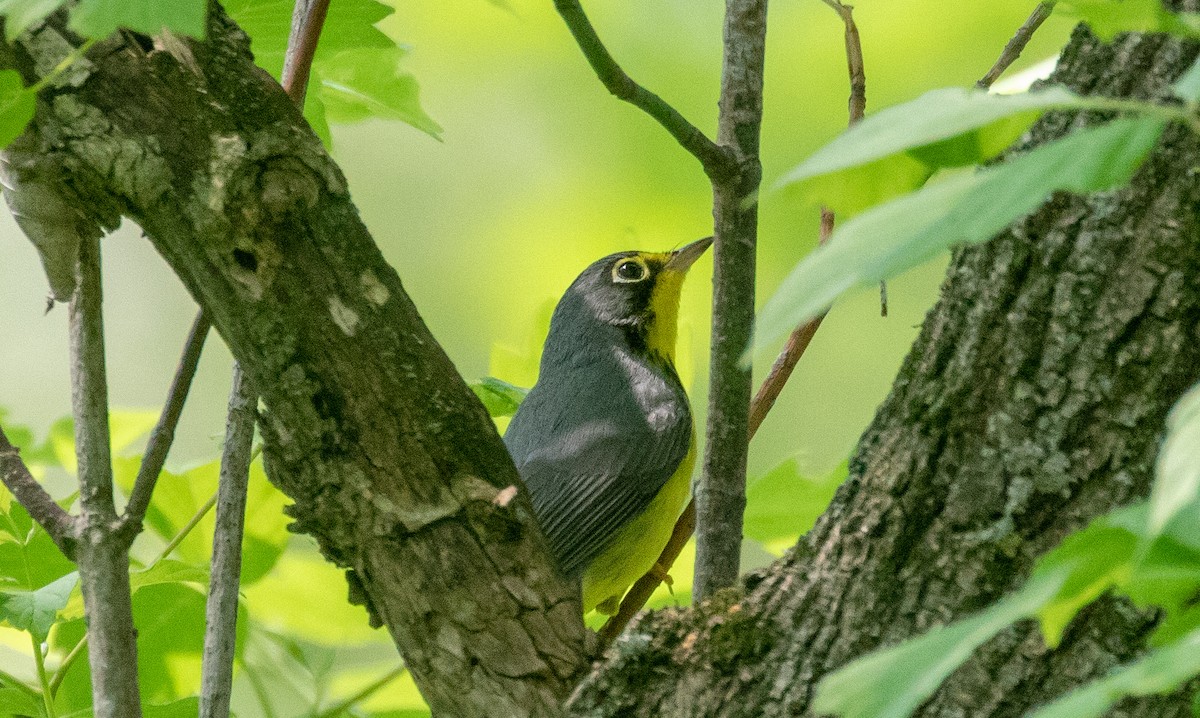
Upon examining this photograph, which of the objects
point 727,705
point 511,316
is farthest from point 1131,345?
point 511,316

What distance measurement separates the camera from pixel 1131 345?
1.66 meters

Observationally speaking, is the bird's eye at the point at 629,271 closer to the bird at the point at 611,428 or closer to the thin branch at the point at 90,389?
the bird at the point at 611,428

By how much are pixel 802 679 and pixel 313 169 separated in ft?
3.85

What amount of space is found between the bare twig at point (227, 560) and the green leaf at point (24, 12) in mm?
1090

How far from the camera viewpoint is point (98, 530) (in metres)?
2.24

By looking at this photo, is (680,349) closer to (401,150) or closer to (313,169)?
(313,169)

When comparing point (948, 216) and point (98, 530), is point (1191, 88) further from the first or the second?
point (98, 530)

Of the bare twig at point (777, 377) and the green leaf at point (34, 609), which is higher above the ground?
the bare twig at point (777, 377)

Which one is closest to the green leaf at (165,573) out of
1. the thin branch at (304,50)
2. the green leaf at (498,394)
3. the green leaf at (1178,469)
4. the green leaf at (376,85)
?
the green leaf at (498,394)

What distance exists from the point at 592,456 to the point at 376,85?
152 cm

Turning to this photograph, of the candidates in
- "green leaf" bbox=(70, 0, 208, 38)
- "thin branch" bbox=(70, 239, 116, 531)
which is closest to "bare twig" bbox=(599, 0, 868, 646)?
"thin branch" bbox=(70, 239, 116, 531)

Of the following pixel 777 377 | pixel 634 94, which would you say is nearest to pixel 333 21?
pixel 634 94

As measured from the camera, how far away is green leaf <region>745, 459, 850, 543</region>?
3.09 metres

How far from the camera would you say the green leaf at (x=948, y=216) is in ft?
2.58
